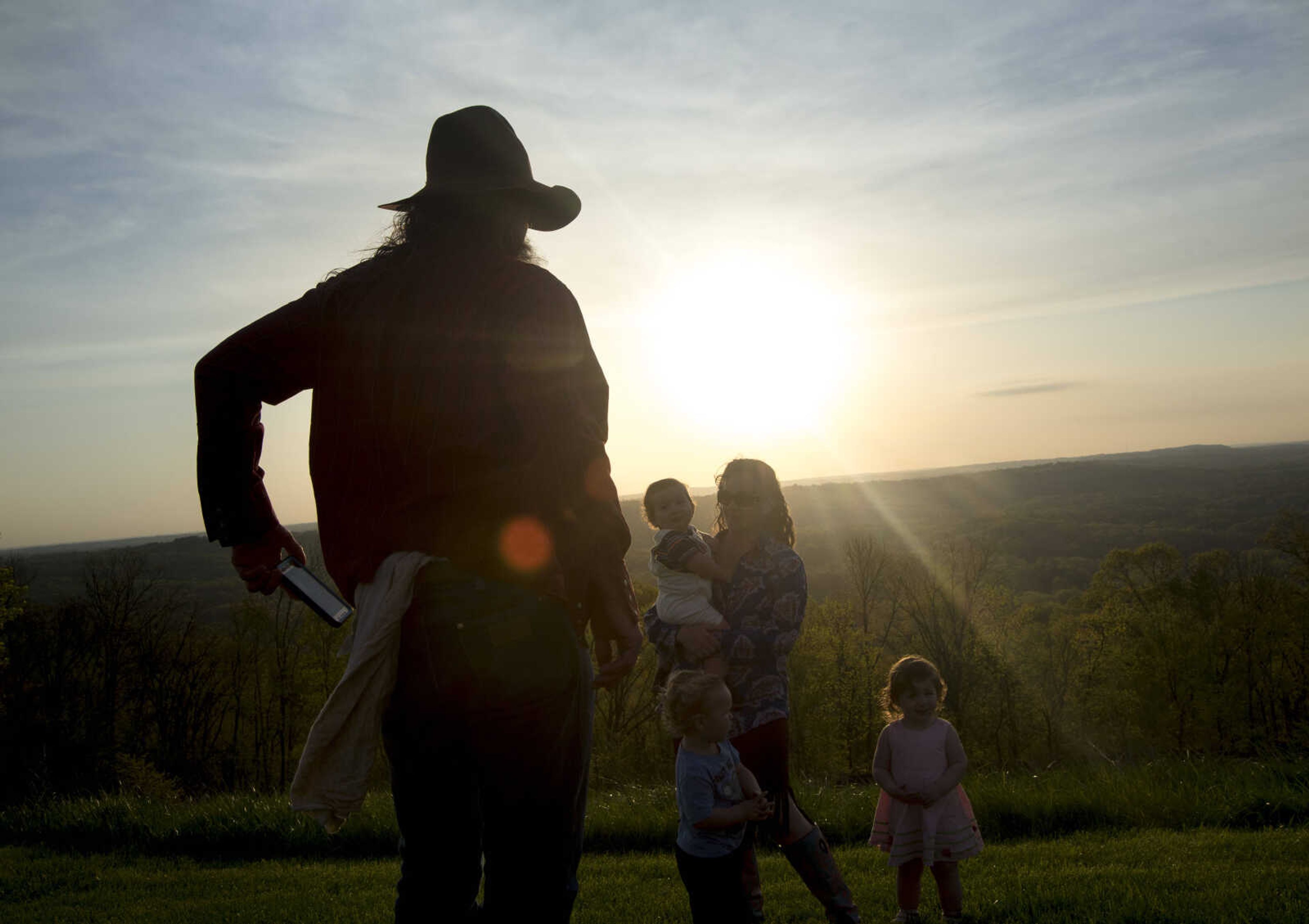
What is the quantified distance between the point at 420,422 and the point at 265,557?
549 millimetres

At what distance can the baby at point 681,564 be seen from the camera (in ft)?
14.5

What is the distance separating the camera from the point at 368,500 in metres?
2.00

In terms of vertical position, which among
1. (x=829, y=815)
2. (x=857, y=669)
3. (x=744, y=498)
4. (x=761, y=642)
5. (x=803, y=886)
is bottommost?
(x=857, y=669)

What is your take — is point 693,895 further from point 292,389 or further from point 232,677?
point 232,677

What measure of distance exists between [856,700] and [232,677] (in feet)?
77.2

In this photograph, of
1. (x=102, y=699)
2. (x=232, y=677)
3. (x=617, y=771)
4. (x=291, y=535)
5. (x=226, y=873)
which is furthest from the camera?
(x=232, y=677)

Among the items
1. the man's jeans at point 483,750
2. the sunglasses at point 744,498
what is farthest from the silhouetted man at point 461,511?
the sunglasses at point 744,498

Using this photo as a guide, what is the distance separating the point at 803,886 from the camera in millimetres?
5004

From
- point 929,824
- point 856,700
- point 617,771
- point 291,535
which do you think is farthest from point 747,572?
point 856,700

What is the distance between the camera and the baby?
14.5 feet

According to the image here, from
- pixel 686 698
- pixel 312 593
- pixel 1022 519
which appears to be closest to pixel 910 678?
pixel 686 698

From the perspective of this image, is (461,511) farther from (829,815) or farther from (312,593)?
(829,815)

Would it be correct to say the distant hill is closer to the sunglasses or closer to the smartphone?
the sunglasses

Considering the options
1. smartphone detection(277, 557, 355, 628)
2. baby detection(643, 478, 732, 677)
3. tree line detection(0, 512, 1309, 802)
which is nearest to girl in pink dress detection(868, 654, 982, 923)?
baby detection(643, 478, 732, 677)
